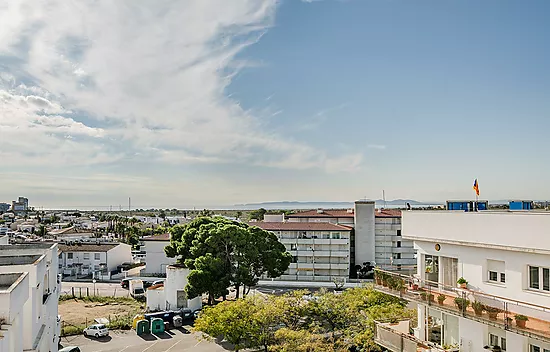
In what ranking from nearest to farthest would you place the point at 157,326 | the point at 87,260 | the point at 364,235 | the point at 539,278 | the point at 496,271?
the point at 539,278
the point at 496,271
the point at 157,326
the point at 364,235
the point at 87,260

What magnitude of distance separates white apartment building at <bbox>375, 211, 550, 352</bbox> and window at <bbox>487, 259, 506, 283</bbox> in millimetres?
29

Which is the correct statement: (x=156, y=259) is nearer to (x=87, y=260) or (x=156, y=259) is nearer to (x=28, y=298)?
(x=87, y=260)

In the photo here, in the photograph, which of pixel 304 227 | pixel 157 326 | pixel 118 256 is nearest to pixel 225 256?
pixel 157 326

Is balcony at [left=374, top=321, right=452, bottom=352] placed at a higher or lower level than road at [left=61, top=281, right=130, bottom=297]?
higher

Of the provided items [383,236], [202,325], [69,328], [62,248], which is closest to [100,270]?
[62,248]

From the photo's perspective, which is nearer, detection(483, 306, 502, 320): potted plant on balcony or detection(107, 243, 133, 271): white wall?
detection(483, 306, 502, 320): potted plant on balcony

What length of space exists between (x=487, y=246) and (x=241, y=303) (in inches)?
592

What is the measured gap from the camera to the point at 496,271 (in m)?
13.6

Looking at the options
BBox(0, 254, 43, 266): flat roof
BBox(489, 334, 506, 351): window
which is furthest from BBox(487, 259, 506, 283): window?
BBox(0, 254, 43, 266): flat roof

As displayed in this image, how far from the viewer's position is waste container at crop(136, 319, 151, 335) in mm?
34156

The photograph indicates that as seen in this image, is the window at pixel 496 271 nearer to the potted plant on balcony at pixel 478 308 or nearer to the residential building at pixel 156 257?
the potted plant on balcony at pixel 478 308

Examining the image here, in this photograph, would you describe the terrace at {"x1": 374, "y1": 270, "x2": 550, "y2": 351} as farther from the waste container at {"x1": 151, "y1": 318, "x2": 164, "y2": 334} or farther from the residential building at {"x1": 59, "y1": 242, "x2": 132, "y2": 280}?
the residential building at {"x1": 59, "y1": 242, "x2": 132, "y2": 280}

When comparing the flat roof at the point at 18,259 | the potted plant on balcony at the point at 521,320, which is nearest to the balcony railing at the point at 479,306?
the potted plant on balcony at the point at 521,320

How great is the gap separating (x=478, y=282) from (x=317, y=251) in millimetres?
39503
